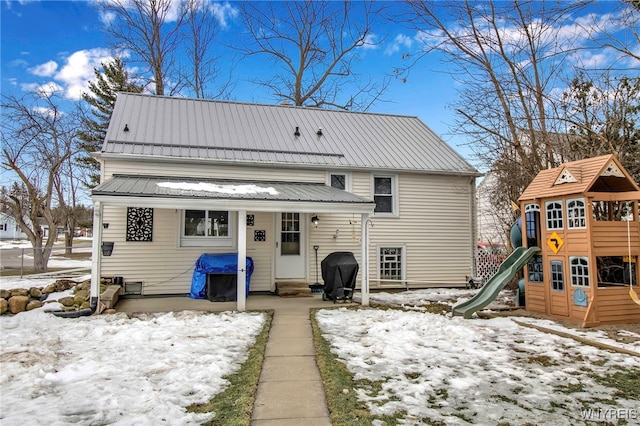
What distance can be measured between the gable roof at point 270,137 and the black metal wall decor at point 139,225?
1463 mm

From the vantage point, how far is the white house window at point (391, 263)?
12078mm

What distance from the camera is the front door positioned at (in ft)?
36.4

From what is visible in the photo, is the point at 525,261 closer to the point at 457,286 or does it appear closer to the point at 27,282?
the point at 457,286

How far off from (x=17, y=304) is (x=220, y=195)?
14.7 feet

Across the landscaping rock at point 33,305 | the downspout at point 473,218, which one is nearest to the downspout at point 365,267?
the downspout at point 473,218

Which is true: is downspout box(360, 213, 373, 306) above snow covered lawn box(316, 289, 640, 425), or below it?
above

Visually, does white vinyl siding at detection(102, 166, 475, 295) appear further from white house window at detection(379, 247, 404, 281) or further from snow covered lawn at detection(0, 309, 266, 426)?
snow covered lawn at detection(0, 309, 266, 426)

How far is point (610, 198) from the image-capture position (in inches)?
300

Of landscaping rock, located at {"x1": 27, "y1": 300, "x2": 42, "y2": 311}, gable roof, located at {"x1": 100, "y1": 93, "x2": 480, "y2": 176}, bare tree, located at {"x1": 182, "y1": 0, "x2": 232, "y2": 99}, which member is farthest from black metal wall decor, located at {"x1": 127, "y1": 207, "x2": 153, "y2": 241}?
bare tree, located at {"x1": 182, "y1": 0, "x2": 232, "y2": 99}

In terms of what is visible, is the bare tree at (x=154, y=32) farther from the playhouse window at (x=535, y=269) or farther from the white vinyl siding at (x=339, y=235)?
the playhouse window at (x=535, y=269)

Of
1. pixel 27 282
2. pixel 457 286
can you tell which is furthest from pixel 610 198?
pixel 27 282

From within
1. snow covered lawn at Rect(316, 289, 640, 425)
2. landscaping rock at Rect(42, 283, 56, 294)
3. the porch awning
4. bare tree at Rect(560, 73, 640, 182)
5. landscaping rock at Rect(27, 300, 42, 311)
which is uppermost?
bare tree at Rect(560, 73, 640, 182)

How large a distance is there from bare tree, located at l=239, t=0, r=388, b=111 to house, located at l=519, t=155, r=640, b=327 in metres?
13.8

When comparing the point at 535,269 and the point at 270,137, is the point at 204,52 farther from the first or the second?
the point at 535,269
